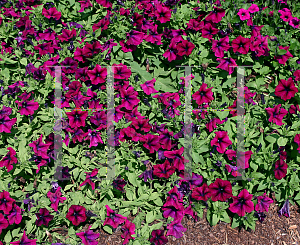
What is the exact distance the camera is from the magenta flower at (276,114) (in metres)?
3.42

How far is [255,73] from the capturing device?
418 centimetres

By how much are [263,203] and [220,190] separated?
530 millimetres

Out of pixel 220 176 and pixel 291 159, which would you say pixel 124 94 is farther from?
pixel 291 159

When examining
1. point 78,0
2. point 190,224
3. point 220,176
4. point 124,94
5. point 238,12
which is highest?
point 78,0

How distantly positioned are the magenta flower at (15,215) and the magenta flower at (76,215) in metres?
0.53

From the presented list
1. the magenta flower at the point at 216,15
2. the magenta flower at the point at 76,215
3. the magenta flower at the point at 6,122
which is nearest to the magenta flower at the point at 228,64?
the magenta flower at the point at 216,15

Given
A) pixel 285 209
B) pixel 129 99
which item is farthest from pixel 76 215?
pixel 285 209

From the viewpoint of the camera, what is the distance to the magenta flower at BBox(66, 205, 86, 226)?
3.15 m

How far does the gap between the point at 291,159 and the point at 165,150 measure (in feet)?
5.40

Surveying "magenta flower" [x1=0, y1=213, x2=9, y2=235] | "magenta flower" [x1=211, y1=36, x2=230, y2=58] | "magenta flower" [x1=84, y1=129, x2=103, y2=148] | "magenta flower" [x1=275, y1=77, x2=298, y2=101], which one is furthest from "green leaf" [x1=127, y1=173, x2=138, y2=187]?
"magenta flower" [x1=275, y1=77, x2=298, y2=101]

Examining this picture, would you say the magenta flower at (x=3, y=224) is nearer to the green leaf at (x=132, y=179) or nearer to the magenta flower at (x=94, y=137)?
the magenta flower at (x=94, y=137)

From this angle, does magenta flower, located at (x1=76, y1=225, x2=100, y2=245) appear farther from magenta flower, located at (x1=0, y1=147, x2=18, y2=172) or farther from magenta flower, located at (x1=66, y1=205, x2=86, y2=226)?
magenta flower, located at (x1=0, y1=147, x2=18, y2=172)

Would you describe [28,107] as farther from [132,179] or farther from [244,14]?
[244,14]

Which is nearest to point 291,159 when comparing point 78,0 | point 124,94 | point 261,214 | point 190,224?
point 261,214
